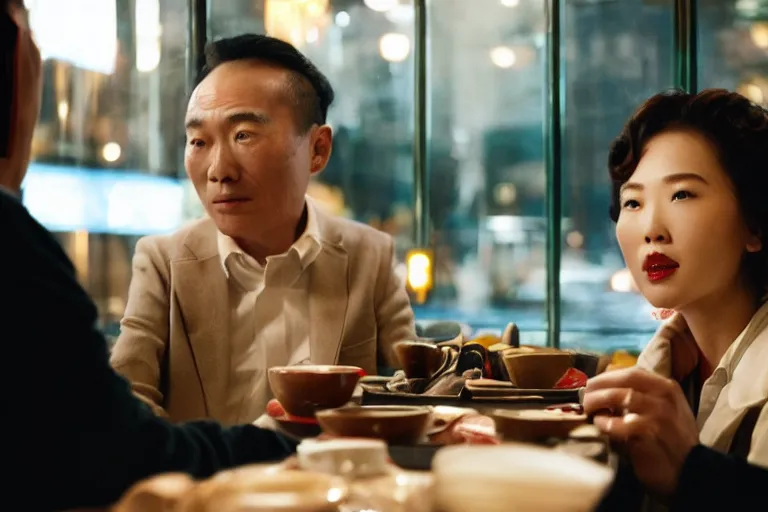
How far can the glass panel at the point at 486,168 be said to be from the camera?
366 inches

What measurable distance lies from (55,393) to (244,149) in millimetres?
1564

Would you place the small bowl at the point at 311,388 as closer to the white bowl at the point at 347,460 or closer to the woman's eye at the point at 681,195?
the white bowl at the point at 347,460

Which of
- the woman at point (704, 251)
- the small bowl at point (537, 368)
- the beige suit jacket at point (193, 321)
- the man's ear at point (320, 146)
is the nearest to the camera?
the woman at point (704, 251)

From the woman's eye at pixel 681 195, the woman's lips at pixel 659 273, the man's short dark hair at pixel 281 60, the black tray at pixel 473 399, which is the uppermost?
the man's short dark hair at pixel 281 60

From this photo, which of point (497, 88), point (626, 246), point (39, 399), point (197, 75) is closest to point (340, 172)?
point (497, 88)

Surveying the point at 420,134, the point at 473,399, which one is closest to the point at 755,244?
the point at 473,399

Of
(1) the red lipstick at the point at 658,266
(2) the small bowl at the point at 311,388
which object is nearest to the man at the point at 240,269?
(2) the small bowl at the point at 311,388

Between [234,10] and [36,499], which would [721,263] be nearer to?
[36,499]

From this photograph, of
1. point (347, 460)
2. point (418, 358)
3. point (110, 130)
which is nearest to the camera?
point (347, 460)

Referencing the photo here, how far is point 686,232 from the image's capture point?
1.62 meters

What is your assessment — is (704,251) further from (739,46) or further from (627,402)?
(739,46)

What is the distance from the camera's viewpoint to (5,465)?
0.86m

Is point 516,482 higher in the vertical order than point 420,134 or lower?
lower

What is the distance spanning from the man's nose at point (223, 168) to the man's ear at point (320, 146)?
0.98 feet
